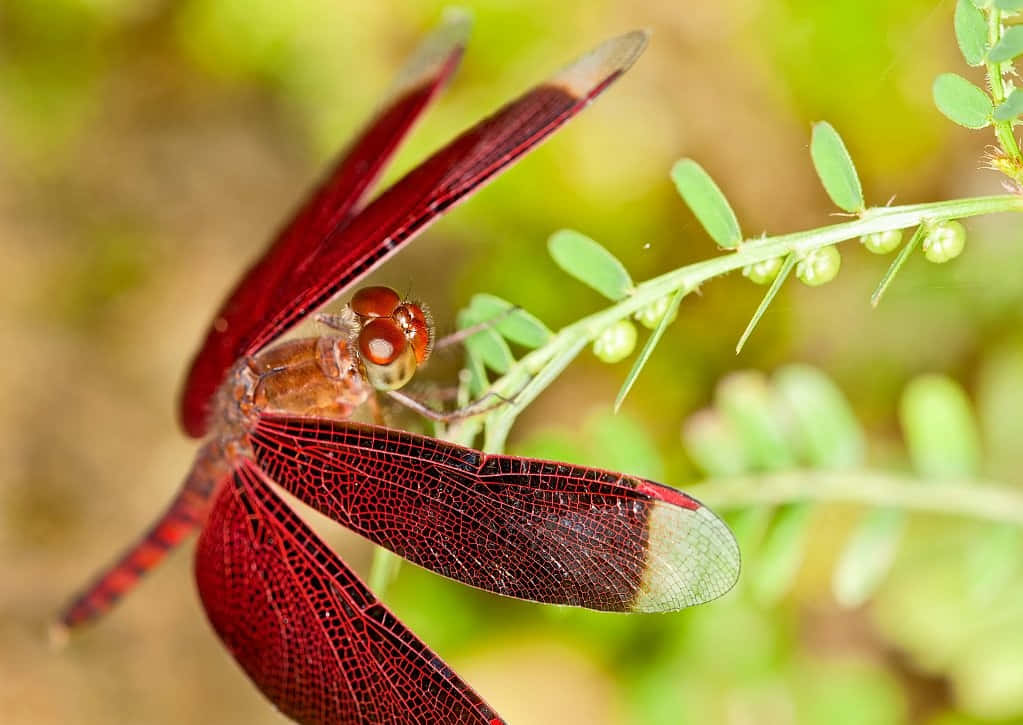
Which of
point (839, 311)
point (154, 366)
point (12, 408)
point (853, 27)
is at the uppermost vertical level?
point (853, 27)

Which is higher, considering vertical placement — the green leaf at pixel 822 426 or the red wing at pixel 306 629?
the green leaf at pixel 822 426

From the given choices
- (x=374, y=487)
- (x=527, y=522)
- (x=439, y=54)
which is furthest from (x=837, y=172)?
(x=439, y=54)

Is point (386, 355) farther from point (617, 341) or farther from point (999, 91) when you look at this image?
point (999, 91)

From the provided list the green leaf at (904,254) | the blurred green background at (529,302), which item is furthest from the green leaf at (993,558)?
the green leaf at (904,254)

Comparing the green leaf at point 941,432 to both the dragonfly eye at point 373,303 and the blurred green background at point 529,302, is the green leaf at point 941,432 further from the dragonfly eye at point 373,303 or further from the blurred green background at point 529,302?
the dragonfly eye at point 373,303

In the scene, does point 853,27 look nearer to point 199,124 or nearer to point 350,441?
point 350,441

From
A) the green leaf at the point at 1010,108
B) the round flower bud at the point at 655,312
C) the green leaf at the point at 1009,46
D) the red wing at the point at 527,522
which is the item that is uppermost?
the green leaf at the point at 1009,46

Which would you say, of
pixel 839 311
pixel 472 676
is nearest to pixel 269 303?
pixel 839 311
